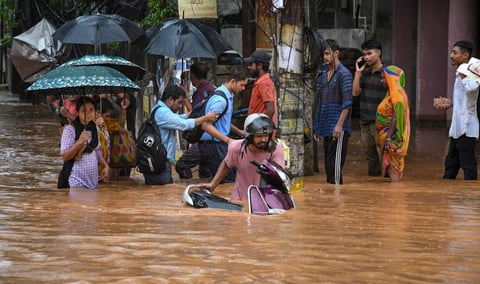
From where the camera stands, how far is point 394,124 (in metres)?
12.2

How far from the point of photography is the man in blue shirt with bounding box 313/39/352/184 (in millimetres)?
11938

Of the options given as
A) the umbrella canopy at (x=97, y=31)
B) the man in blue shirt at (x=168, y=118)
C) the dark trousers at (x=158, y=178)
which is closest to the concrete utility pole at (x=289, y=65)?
the man in blue shirt at (x=168, y=118)

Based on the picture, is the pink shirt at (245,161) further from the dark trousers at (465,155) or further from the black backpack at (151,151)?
the dark trousers at (465,155)

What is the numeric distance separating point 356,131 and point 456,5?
3453 millimetres

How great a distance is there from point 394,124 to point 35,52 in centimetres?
1670

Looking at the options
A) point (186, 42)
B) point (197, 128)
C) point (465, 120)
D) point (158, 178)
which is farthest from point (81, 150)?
point (465, 120)

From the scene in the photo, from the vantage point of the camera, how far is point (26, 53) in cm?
2719

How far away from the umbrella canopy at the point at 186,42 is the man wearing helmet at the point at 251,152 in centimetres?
345

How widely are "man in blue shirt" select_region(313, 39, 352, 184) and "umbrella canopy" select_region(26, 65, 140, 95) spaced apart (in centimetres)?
233

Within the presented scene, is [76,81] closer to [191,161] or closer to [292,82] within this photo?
[191,161]

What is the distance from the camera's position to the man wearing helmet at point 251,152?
29.4 feet

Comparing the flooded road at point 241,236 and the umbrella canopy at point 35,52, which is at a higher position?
the umbrella canopy at point 35,52

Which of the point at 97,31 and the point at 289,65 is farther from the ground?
the point at 97,31

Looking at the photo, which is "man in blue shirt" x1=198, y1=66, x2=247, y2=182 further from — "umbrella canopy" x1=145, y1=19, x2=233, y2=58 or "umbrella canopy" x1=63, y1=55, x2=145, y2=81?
"umbrella canopy" x1=63, y1=55, x2=145, y2=81
